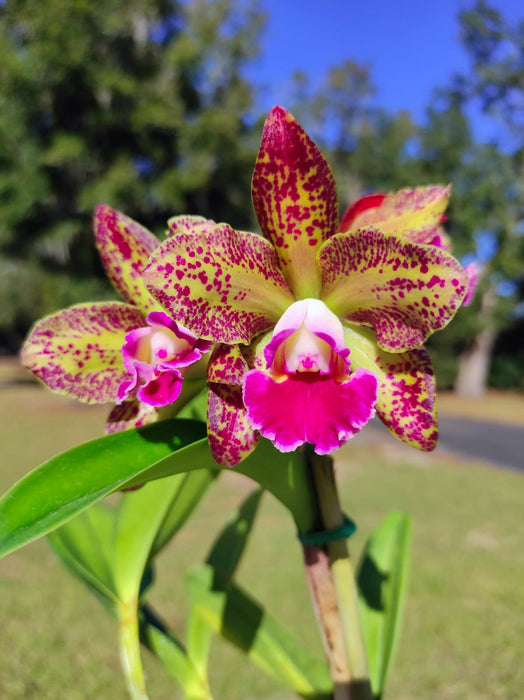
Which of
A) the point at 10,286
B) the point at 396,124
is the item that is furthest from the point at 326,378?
the point at 396,124

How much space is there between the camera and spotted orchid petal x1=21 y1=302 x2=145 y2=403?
0.63 meters

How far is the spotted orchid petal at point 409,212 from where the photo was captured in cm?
59

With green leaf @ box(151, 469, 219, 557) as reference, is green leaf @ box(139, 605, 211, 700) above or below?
below

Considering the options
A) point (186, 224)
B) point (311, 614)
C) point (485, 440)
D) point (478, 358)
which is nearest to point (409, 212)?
point (186, 224)

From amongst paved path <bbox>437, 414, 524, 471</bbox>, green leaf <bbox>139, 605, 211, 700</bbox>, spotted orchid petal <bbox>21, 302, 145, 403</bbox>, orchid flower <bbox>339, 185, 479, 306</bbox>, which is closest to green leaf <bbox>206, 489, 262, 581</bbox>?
green leaf <bbox>139, 605, 211, 700</bbox>

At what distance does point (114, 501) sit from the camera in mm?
4145

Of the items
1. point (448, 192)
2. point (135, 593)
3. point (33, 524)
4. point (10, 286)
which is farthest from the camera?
point (10, 286)

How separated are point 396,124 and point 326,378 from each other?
1878cm

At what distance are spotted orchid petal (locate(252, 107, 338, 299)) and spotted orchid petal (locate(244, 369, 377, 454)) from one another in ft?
0.36

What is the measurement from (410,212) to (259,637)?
2.09ft

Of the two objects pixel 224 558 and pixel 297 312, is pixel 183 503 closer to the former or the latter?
pixel 224 558

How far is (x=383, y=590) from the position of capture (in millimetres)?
861

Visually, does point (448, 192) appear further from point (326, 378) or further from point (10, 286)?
point (10, 286)

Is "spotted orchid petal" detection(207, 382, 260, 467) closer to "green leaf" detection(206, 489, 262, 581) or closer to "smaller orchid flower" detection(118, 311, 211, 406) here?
"smaller orchid flower" detection(118, 311, 211, 406)
